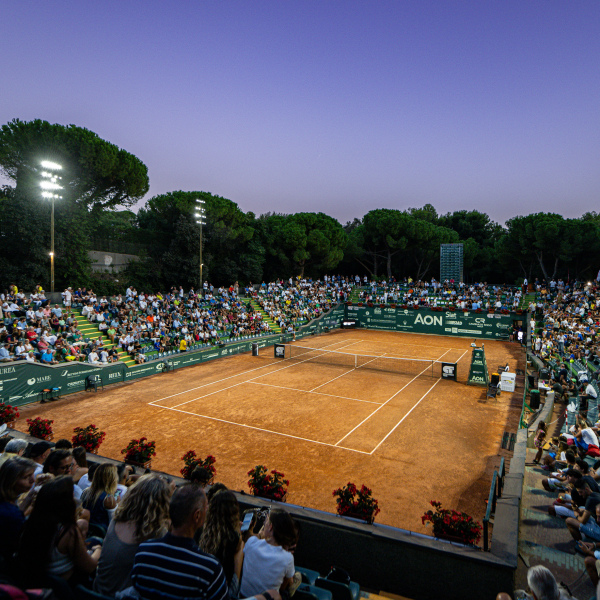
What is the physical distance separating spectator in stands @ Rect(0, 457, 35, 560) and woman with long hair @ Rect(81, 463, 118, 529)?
1198 mm

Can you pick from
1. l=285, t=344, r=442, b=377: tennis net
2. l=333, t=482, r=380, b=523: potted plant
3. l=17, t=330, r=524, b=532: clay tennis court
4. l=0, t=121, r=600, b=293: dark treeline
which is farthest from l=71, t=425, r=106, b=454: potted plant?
l=0, t=121, r=600, b=293: dark treeline

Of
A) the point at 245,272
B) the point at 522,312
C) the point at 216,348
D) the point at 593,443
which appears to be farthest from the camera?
the point at 245,272

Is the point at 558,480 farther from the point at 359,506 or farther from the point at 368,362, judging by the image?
the point at 368,362

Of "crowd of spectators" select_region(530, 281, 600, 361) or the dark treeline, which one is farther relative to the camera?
the dark treeline

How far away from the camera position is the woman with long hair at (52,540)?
2775mm

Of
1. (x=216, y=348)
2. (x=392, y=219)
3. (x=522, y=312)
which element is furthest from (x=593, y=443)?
(x=392, y=219)

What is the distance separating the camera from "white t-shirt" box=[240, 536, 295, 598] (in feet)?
10.8

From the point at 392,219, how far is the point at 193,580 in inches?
2010

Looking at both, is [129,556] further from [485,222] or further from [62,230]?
[485,222]

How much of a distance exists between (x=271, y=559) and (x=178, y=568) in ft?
3.23

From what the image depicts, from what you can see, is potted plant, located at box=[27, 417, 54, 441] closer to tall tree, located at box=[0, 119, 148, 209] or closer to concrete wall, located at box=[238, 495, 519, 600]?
concrete wall, located at box=[238, 495, 519, 600]

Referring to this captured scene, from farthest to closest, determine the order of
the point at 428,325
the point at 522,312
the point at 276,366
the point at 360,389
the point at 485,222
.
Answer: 1. the point at 485,222
2. the point at 428,325
3. the point at 522,312
4. the point at 276,366
5. the point at 360,389

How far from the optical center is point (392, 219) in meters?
50.8

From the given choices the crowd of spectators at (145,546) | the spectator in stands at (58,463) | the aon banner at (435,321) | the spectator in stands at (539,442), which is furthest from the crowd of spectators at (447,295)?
the crowd of spectators at (145,546)
